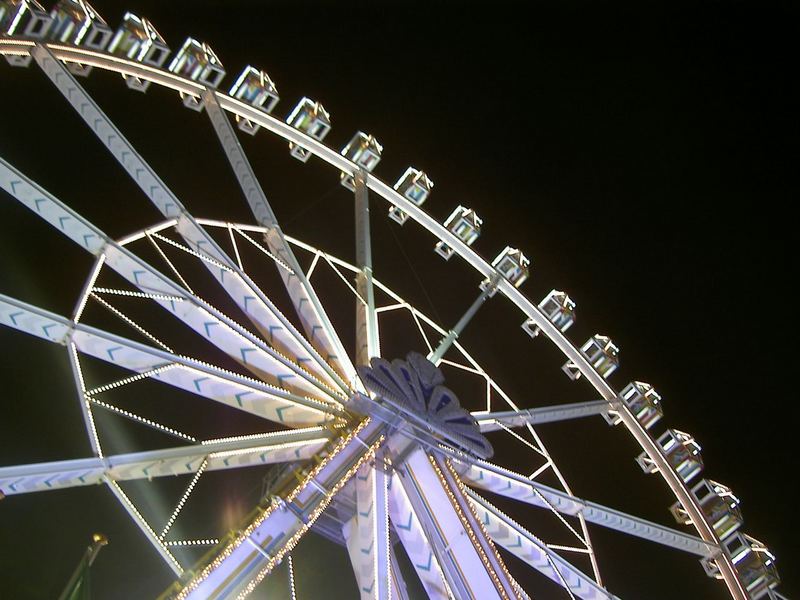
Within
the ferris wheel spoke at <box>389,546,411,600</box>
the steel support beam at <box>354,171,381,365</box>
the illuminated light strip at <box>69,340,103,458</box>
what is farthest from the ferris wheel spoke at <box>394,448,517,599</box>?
the illuminated light strip at <box>69,340,103,458</box>

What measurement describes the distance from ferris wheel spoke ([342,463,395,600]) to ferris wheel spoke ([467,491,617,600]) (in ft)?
5.92

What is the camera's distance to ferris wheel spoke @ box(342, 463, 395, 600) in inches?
303

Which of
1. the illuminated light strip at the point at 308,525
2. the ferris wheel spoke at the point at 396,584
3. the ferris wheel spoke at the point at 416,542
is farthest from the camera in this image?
the ferris wheel spoke at the point at 396,584

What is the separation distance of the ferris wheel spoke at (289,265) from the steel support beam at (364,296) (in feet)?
1.01

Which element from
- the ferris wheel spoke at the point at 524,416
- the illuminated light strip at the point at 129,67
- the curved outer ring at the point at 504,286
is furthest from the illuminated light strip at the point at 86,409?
the ferris wheel spoke at the point at 524,416

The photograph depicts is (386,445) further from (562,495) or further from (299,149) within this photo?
(299,149)

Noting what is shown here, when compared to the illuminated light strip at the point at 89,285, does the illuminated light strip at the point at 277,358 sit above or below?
above

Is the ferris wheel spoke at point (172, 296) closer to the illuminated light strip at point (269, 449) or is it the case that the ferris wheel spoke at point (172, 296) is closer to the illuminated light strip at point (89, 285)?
the illuminated light strip at point (89, 285)

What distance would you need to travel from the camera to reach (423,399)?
31.6 ft

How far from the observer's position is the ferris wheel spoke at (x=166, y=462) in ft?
21.7

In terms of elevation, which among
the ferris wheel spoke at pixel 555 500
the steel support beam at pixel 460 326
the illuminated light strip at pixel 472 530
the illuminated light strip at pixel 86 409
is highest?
the steel support beam at pixel 460 326

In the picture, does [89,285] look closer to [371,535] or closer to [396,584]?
[371,535]

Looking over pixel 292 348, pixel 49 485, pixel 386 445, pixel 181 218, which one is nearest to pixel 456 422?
pixel 386 445

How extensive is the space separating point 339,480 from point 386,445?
99 centimetres
